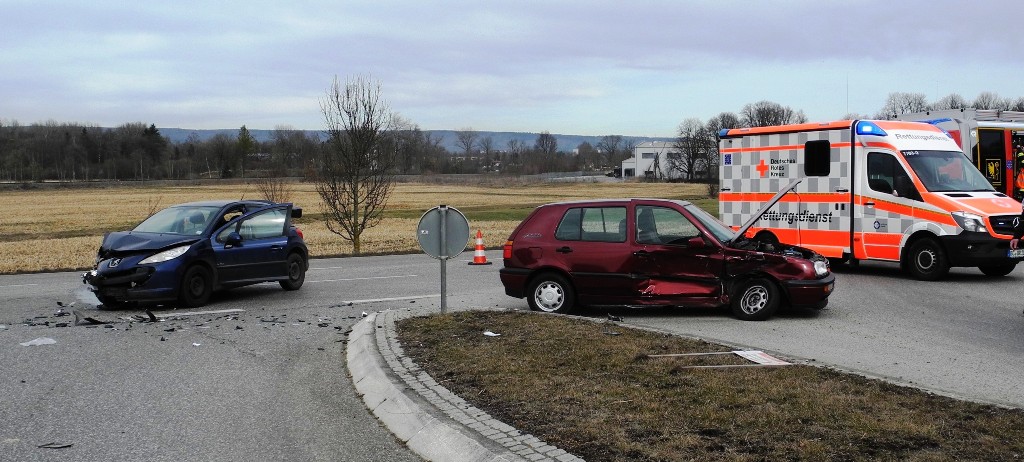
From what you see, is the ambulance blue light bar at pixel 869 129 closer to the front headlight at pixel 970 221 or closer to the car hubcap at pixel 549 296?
the front headlight at pixel 970 221

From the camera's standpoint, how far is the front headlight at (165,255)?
12.3 metres

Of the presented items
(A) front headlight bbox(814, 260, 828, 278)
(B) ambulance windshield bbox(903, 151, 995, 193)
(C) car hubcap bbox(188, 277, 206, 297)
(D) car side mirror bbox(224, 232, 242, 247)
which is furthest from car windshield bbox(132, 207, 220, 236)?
(B) ambulance windshield bbox(903, 151, 995, 193)

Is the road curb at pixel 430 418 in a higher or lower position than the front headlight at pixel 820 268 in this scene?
lower

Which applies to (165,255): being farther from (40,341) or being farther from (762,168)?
(762,168)

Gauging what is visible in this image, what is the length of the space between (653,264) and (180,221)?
23.8 feet

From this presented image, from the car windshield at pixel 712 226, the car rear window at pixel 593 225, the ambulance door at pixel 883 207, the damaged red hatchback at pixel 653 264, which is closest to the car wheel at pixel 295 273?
the damaged red hatchback at pixel 653 264

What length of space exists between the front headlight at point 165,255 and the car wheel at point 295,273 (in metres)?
2.38

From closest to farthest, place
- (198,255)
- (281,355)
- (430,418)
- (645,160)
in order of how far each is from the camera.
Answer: (430,418), (281,355), (198,255), (645,160)

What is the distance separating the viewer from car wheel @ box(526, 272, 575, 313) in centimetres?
1124

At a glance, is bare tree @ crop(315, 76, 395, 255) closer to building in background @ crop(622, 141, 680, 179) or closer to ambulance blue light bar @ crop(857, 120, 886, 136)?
ambulance blue light bar @ crop(857, 120, 886, 136)

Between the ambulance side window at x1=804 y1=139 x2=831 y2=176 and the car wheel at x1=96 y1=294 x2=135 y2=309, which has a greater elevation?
the ambulance side window at x1=804 y1=139 x2=831 y2=176

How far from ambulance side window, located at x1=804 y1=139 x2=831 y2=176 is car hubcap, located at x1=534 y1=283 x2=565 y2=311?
283 inches

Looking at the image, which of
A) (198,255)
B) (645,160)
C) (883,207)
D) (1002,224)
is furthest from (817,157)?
A: (645,160)

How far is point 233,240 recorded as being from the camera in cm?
1339
